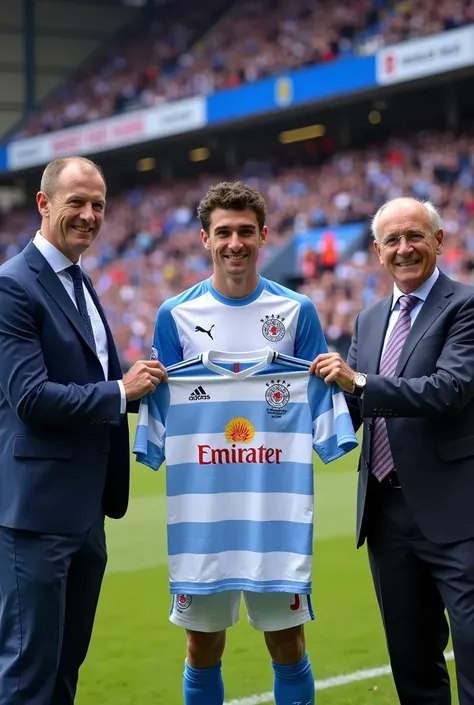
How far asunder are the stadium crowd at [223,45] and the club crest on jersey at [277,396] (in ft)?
60.4

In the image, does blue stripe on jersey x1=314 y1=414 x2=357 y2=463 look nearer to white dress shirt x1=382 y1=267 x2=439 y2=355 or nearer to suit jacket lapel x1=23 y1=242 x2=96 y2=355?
white dress shirt x1=382 y1=267 x2=439 y2=355

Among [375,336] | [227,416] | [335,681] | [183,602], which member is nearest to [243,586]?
[183,602]

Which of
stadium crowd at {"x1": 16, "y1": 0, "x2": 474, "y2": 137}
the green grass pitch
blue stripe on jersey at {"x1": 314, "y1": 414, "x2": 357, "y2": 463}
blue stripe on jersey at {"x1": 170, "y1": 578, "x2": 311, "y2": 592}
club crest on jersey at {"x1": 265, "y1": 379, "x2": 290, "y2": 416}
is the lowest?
the green grass pitch

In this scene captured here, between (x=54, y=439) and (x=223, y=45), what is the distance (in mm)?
27077

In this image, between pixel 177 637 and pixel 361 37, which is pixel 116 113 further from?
pixel 177 637

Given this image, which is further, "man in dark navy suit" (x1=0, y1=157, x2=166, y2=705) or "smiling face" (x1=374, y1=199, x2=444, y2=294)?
"smiling face" (x1=374, y1=199, x2=444, y2=294)

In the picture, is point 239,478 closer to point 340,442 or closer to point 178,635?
point 340,442

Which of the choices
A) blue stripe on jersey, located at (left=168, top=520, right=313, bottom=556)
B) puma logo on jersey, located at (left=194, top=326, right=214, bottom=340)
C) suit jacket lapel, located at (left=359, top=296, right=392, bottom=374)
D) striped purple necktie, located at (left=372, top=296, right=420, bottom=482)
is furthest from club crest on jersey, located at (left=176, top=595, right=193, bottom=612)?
suit jacket lapel, located at (left=359, top=296, right=392, bottom=374)

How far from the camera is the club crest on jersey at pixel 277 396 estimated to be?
3564mm

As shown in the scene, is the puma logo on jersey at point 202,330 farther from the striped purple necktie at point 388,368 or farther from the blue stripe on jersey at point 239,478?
the striped purple necktie at point 388,368

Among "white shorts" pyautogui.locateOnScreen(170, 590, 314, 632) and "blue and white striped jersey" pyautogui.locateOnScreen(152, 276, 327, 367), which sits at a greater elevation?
"blue and white striped jersey" pyautogui.locateOnScreen(152, 276, 327, 367)

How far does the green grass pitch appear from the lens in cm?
459

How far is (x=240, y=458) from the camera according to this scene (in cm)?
354

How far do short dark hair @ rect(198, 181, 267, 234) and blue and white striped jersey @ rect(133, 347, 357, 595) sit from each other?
503 mm
